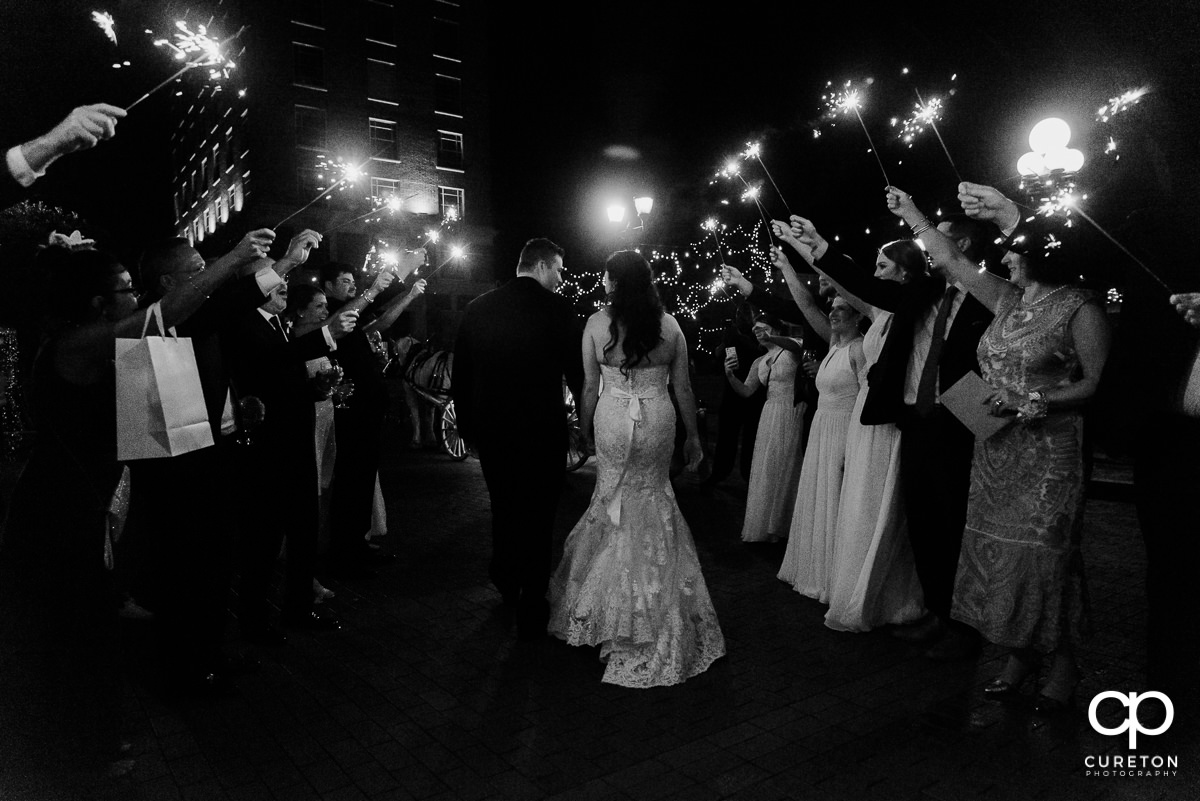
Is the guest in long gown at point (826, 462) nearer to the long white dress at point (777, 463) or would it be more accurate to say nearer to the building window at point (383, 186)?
the long white dress at point (777, 463)

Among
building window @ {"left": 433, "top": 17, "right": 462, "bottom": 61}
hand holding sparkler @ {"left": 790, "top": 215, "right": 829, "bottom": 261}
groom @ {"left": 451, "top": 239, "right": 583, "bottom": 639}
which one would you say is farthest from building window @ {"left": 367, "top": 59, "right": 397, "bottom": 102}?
hand holding sparkler @ {"left": 790, "top": 215, "right": 829, "bottom": 261}

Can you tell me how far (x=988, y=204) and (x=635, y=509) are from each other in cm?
247

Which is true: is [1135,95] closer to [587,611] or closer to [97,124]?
[587,611]

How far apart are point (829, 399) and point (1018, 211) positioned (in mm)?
2167

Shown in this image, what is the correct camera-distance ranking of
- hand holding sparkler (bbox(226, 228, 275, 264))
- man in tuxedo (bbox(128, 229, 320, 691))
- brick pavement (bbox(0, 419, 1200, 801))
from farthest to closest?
man in tuxedo (bbox(128, 229, 320, 691))
hand holding sparkler (bbox(226, 228, 275, 264))
brick pavement (bbox(0, 419, 1200, 801))

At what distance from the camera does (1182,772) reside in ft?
10.1

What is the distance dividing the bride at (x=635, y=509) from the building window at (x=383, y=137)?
38.3 meters

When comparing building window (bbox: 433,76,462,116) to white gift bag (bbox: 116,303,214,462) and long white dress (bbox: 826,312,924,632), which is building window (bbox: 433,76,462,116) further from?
white gift bag (bbox: 116,303,214,462)

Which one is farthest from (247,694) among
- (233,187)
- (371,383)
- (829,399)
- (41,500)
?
(233,187)

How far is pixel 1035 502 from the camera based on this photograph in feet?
Answer: 11.7

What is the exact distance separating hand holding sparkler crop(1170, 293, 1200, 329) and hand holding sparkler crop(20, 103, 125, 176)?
4.10m

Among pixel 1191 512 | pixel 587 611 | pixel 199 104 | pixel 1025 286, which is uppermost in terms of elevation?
pixel 199 104

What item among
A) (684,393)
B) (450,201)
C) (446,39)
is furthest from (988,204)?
(446,39)

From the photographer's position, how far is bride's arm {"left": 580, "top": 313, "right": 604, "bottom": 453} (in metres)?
4.52
